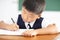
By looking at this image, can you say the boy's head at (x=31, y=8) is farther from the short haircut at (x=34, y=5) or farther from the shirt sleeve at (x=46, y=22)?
the shirt sleeve at (x=46, y=22)

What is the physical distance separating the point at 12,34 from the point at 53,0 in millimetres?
874

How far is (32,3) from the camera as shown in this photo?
958mm

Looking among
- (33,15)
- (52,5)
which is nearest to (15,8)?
(52,5)

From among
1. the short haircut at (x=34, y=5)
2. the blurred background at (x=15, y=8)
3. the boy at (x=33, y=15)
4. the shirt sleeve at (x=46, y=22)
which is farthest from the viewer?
the blurred background at (x=15, y=8)

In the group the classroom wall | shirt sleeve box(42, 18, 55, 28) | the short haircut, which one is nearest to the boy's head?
the short haircut

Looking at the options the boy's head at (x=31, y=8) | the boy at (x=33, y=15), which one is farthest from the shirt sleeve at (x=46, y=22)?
the boy's head at (x=31, y=8)

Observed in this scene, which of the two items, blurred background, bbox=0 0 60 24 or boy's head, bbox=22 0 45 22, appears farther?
blurred background, bbox=0 0 60 24

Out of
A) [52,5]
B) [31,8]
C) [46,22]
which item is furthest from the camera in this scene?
[52,5]

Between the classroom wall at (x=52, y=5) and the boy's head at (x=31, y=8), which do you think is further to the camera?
the classroom wall at (x=52, y=5)

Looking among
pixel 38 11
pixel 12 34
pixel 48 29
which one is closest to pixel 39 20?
pixel 38 11

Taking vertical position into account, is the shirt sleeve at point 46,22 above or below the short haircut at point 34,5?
below

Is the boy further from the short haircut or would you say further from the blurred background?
the blurred background

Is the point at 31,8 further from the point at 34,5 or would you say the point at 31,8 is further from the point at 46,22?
the point at 46,22

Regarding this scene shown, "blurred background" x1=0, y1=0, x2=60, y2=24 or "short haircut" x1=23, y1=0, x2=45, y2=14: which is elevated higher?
"short haircut" x1=23, y1=0, x2=45, y2=14
